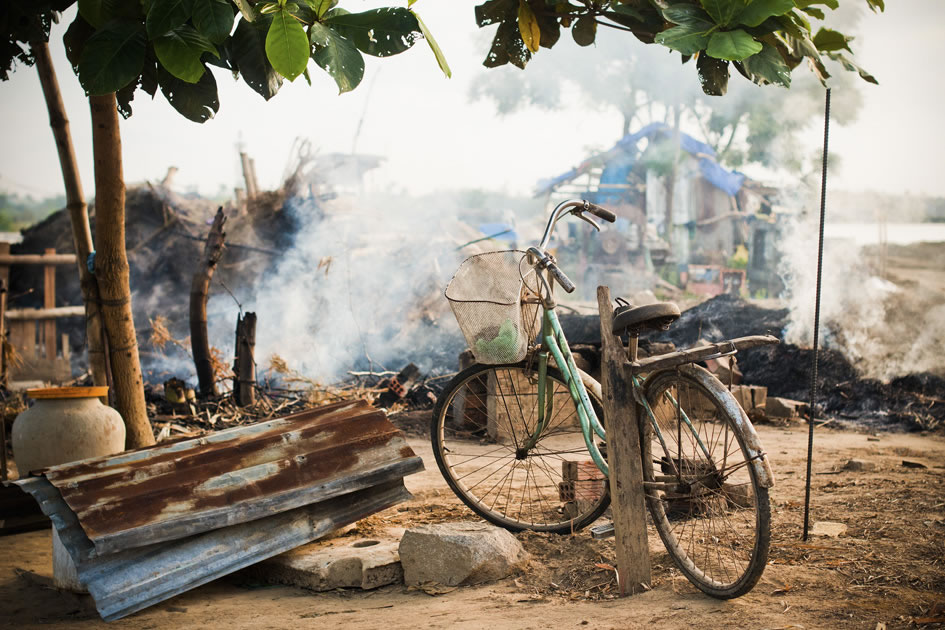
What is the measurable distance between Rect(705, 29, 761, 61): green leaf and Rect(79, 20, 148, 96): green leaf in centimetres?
181

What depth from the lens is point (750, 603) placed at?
2.50 meters

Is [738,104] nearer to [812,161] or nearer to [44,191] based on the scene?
[812,161]

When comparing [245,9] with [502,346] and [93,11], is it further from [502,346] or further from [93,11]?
[502,346]

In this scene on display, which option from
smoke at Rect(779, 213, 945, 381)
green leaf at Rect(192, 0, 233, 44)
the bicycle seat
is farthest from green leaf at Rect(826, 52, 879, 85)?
smoke at Rect(779, 213, 945, 381)

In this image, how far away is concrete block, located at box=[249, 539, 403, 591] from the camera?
10.1ft

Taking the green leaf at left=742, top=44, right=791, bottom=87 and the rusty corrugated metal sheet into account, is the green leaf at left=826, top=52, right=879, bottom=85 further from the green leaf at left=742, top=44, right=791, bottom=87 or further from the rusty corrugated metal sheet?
the rusty corrugated metal sheet

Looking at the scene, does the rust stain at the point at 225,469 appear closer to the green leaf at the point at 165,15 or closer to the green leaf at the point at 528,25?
the green leaf at the point at 165,15

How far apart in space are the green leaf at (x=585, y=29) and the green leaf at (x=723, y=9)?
1.11 m

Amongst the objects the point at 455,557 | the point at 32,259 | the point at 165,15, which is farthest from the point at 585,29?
the point at 32,259

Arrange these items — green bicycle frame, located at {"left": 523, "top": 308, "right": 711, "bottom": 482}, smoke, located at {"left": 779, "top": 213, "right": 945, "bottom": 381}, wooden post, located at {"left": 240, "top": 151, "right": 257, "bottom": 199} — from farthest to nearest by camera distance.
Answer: wooden post, located at {"left": 240, "top": 151, "right": 257, "bottom": 199} < smoke, located at {"left": 779, "top": 213, "right": 945, "bottom": 381} < green bicycle frame, located at {"left": 523, "top": 308, "right": 711, "bottom": 482}

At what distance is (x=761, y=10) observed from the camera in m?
2.27

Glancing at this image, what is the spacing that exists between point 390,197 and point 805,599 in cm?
1191

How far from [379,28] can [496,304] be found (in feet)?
4.32

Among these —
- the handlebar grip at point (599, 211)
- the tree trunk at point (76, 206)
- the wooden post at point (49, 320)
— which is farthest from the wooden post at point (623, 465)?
the wooden post at point (49, 320)
